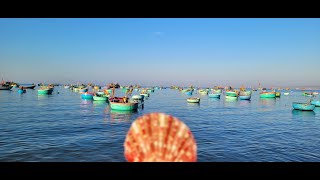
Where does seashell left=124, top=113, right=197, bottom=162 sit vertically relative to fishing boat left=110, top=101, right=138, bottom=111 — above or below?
above

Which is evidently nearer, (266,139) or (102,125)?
(266,139)

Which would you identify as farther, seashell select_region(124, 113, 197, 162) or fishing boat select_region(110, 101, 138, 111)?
fishing boat select_region(110, 101, 138, 111)

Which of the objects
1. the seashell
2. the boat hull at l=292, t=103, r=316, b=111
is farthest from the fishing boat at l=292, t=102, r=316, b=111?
the seashell

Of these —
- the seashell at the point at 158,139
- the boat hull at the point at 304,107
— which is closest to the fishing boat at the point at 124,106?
the boat hull at the point at 304,107

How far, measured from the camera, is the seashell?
2.33m

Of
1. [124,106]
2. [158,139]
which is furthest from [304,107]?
[158,139]

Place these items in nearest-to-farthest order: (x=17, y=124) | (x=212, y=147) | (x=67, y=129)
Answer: (x=212, y=147) → (x=67, y=129) → (x=17, y=124)

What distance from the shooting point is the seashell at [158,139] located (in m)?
2.33

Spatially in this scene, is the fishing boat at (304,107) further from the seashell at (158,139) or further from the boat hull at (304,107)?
the seashell at (158,139)

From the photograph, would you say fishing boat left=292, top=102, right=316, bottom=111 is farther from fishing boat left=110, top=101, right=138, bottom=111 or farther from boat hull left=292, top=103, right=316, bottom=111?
fishing boat left=110, top=101, right=138, bottom=111
